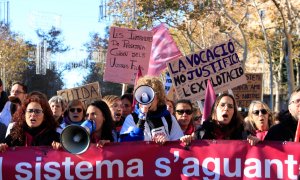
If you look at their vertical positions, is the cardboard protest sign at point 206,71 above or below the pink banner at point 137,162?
above

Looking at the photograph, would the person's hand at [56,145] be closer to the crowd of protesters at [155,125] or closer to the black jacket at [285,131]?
the crowd of protesters at [155,125]

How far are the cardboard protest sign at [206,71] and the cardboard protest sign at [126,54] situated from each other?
225cm

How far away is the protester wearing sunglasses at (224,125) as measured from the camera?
21.3ft

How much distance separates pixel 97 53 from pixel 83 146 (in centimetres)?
5886

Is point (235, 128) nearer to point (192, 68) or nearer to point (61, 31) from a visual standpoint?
point (192, 68)

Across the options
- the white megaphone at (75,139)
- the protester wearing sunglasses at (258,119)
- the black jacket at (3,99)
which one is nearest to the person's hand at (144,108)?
the white megaphone at (75,139)

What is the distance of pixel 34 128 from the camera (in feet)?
21.2

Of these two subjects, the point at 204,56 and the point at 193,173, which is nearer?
the point at 193,173

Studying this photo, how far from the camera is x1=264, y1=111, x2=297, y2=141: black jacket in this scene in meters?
6.29

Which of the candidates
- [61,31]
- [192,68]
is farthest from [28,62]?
[192,68]

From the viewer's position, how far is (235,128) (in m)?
6.51

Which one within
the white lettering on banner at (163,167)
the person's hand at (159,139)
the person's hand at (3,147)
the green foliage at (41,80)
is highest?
the green foliage at (41,80)

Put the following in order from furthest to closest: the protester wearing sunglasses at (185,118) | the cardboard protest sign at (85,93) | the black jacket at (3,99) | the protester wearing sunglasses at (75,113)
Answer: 1. the cardboard protest sign at (85,93)
2. the black jacket at (3,99)
3. the protester wearing sunglasses at (185,118)
4. the protester wearing sunglasses at (75,113)

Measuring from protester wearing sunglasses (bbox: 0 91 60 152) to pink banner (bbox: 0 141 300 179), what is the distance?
0.11 m
